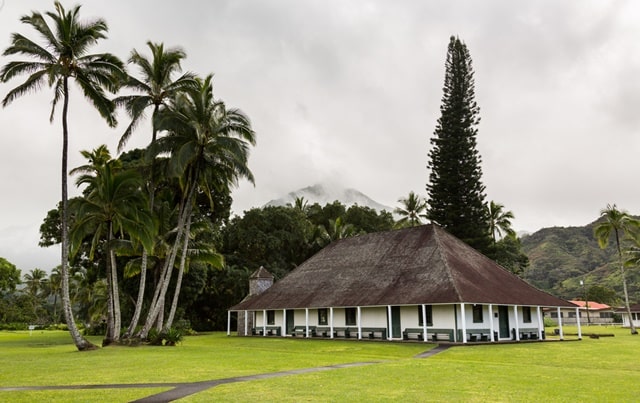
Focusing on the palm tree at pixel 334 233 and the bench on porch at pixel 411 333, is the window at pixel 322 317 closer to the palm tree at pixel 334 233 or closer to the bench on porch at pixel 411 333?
the bench on porch at pixel 411 333

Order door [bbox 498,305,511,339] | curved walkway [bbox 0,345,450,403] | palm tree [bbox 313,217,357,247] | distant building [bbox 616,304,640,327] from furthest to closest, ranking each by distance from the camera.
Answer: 1. distant building [bbox 616,304,640,327]
2. palm tree [bbox 313,217,357,247]
3. door [bbox 498,305,511,339]
4. curved walkway [bbox 0,345,450,403]

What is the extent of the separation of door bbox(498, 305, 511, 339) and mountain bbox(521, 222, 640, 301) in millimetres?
69261

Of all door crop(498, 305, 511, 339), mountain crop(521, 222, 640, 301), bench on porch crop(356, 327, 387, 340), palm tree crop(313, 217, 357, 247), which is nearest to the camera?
door crop(498, 305, 511, 339)

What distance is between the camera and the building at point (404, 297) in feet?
95.7

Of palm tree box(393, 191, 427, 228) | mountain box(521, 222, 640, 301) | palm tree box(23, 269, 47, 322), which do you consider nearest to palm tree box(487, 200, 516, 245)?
palm tree box(393, 191, 427, 228)

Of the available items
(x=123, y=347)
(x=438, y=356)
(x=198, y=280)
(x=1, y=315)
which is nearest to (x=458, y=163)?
(x=198, y=280)

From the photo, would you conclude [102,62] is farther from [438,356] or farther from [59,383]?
[438,356]

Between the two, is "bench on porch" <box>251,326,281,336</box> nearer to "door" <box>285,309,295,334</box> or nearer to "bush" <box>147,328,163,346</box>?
"door" <box>285,309,295,334</box>

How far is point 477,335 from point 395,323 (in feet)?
15.1

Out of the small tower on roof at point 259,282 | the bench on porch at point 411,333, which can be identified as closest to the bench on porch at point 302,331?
the small tower on roof at point 259,282

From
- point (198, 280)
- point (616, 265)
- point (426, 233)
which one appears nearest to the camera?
point (426, 233)

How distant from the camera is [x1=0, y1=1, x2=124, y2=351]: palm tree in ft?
78.0

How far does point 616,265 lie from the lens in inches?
4321

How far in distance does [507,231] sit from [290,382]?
170 ft
